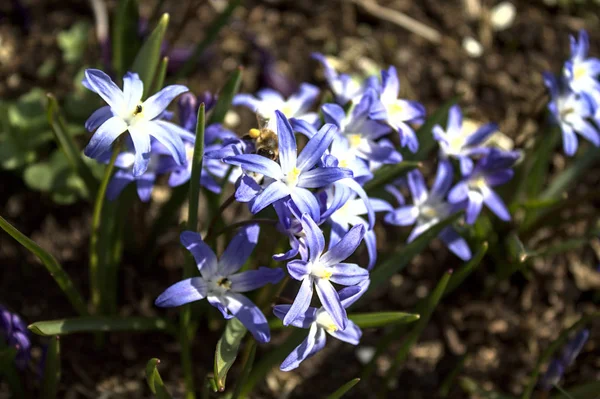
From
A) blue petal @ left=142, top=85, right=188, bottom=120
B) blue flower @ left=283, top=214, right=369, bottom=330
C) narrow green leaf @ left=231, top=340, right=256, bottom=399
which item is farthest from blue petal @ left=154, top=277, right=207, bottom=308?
blue petal @ left=142, top=85, right=188, bottom=120

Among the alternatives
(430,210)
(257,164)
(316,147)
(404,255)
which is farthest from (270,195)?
(430,210)

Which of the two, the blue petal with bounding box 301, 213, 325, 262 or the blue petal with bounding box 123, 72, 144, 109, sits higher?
the blue petal with bounding box 123, 72, 144, 109

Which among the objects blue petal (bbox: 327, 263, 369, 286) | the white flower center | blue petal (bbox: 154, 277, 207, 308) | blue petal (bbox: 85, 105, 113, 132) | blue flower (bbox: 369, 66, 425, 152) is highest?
blue petal (bbox: 85, 105, 113, 132)

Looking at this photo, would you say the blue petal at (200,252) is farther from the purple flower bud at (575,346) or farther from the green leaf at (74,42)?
the green leaf at (74,42)

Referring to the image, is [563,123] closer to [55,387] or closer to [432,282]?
[432,282]

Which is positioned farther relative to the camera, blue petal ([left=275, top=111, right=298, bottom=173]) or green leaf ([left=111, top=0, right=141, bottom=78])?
green leaf ([left=111, top=0, right=141, bottom=78])

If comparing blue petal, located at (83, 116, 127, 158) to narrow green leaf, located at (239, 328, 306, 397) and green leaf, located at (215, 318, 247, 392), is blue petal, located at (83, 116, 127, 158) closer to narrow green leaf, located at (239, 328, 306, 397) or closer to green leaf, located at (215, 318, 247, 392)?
green leaf, located at (215, 318, 247, 392)

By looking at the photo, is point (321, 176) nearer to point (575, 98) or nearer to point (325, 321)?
point (325, 321)
